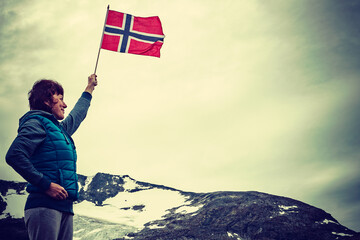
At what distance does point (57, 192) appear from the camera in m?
3.16

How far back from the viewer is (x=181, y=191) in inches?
7067

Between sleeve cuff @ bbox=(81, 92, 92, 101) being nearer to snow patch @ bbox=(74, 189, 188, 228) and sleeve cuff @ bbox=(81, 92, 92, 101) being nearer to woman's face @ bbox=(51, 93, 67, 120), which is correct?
woman's face @ bbox=(51, 93, 67, 120)

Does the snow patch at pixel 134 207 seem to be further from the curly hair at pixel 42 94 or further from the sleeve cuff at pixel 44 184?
the sleeve cuff at pixel 44 184

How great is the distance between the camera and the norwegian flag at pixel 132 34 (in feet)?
26.5

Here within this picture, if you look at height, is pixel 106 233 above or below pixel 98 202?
below

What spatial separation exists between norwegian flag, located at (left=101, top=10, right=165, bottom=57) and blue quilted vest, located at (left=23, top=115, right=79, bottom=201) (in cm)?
494

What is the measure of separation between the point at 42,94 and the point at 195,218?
13066 cm

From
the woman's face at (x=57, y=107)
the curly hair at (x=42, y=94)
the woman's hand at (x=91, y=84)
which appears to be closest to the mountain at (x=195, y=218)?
the woman's hand at (x=91, y=84)

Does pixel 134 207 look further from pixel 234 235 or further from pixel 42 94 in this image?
pixel 42 94

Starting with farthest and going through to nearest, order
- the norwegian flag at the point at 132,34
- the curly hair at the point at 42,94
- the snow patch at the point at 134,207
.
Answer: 1. the snow patch at the point at 134,207
2. the norwegian flag at the point at 132,34
3. the curly hair at the point at 42,94

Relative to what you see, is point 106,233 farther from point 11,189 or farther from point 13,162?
point 13,162

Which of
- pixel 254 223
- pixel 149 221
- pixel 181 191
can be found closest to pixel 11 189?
pixel 149 221

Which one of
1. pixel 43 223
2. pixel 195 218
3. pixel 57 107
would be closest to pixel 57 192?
pixel 43 223

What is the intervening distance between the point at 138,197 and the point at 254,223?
80.5m
